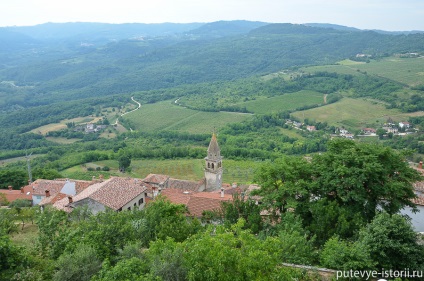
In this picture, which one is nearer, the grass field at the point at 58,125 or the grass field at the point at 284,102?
the grass field at the point at 58,125

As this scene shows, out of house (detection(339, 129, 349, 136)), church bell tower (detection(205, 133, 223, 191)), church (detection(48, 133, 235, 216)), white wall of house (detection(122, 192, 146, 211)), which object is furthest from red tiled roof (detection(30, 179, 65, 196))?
house (detection(339, 129, 349, 136))

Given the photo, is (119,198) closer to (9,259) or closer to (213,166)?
(213,166)

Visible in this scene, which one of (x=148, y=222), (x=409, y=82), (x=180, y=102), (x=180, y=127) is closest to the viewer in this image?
(x=148, y=222)

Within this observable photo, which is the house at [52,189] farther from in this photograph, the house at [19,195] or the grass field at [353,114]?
the grass field at [353,114]

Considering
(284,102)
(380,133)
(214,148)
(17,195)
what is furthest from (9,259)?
(284,102)

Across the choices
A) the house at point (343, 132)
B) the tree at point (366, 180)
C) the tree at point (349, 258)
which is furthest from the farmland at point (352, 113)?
the tree at point (349, 258)

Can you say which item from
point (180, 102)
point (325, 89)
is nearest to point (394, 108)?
point (325, 89)

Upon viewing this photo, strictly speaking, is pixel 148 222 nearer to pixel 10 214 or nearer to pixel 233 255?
pixel 233 255

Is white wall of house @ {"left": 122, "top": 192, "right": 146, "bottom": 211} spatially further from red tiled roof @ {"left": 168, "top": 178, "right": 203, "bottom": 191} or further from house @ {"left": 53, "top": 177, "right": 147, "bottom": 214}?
red tiled roof @ {"left": 168, "top": 178, "right": 203, "bottom": 191}
